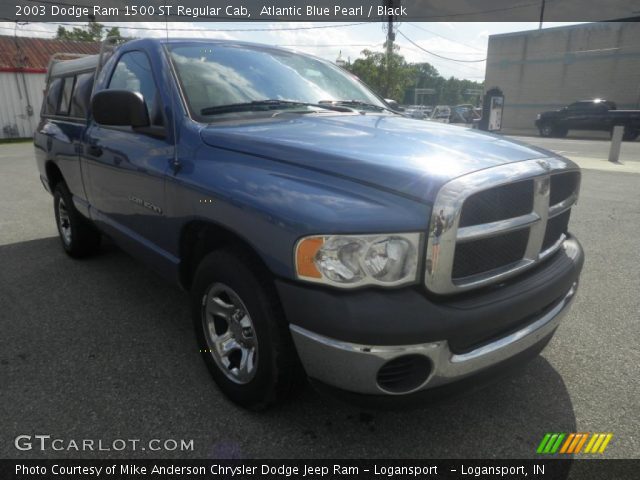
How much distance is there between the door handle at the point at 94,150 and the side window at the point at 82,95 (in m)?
0.47

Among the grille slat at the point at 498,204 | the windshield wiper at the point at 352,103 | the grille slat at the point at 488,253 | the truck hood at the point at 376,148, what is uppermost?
the windshield wiper at the point at 352,103

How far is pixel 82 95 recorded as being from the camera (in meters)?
4.04

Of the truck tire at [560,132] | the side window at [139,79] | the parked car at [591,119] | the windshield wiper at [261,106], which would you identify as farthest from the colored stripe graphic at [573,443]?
the truck tire at [560,132]

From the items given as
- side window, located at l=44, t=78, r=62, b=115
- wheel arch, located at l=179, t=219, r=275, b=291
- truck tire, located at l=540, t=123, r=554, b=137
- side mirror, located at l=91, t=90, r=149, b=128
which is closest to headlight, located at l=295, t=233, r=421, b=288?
wheel arch, located at l=179, t=219, r=275, b=291

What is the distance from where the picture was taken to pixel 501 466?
6.63 feet

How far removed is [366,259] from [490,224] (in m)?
0.54

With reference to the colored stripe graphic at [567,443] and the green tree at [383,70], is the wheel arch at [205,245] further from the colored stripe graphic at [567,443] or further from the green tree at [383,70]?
the green tree at [383,70]

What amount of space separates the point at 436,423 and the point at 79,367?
2.03 m

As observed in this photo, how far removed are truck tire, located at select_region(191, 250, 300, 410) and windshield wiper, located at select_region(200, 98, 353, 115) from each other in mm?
888

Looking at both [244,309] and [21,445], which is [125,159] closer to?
[244,309]

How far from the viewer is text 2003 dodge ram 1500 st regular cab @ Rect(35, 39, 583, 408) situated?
67.9 inches

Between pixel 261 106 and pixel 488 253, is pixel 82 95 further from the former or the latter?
pixel 488 253

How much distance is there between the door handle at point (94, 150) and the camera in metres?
3.36

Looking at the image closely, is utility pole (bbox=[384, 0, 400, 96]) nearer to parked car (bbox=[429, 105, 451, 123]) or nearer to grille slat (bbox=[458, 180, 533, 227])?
parked car (bbox=[429, 105, 451, 123])
